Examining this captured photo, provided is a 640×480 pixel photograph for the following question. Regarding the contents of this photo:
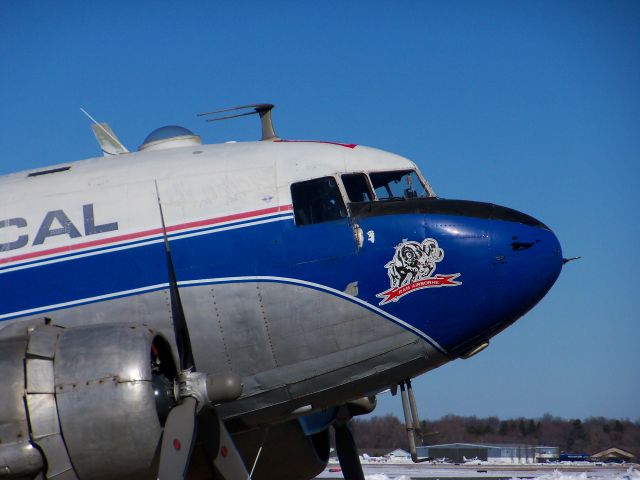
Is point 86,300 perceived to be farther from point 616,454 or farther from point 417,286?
point 616,454

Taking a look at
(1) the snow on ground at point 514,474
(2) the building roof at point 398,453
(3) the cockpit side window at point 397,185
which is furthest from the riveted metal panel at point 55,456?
(2) the building roof at point 398,453

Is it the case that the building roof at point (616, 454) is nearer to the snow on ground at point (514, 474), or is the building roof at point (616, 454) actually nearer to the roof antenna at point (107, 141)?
the snow on ground at point (514, 474)

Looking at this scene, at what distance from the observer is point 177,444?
1133 cm

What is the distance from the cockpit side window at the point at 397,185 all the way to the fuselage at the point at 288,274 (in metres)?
0.28

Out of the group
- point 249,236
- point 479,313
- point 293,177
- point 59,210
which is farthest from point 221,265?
point 479,313

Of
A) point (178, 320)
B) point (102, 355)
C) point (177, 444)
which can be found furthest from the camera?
point (178, 320)

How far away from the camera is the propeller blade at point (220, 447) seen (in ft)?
41.9

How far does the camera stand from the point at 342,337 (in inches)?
507

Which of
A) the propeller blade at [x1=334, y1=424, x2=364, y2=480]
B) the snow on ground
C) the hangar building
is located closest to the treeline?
the hangar building

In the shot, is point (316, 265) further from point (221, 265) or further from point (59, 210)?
point (59, 210)

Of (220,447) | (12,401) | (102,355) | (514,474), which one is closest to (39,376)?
(12,401)

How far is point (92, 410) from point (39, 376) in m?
0.76

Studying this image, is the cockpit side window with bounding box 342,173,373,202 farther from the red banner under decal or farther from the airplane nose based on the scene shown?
the airplane nose

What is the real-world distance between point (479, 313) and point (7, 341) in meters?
5.93
